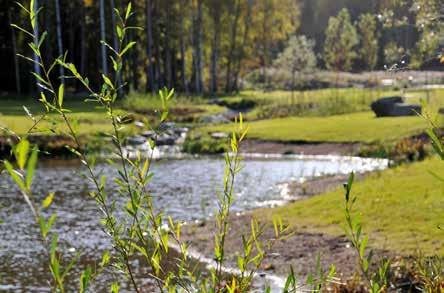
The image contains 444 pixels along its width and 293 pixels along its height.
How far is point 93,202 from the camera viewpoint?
1928 centimetres

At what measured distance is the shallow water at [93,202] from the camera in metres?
13.2

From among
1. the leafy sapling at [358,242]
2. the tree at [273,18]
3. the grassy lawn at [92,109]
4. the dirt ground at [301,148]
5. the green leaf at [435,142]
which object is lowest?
the dirt ground at [301,148]

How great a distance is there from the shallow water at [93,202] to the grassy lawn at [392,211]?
211 centimetres

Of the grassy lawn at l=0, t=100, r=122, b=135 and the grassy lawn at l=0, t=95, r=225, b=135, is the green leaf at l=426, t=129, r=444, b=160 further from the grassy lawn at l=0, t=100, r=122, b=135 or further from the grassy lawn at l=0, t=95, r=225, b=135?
the grassy lawn at l=0, t=95, r=225, b=135

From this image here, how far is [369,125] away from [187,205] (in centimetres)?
1793

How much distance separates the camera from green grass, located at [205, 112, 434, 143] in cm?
3262

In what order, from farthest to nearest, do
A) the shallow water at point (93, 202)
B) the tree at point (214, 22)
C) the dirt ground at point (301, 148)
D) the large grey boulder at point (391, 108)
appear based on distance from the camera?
the tree at point (214, 22)
the large grey boulder at point (391, 108)
the dirt ground at point (301, 148)
the shallow water at point (93, 202)

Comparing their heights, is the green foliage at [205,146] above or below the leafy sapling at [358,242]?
below

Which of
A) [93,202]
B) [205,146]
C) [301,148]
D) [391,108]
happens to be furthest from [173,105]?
[93,202]

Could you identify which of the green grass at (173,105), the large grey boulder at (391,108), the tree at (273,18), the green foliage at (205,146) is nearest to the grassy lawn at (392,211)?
the green foliage at (205,146)

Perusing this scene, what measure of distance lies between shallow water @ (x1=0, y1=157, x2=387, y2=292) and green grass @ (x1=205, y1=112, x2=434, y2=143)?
3.08m

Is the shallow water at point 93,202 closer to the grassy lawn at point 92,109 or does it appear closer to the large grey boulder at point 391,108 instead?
the grassy lawn at point 92,109

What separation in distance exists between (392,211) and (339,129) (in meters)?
21.5

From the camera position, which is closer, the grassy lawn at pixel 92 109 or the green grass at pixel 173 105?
the grassy lawn at pixel 92 109
